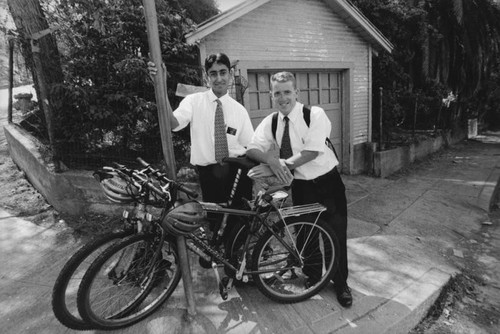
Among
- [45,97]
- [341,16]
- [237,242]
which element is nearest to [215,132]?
[237,242]

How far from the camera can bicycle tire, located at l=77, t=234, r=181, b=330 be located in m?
2.04

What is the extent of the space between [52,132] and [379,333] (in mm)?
4231

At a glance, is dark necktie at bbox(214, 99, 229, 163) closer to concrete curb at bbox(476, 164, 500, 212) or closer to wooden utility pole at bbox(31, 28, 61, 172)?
wooden utility pole at bbox(31, 28, 61, 172)

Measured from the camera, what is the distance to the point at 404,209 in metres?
5.35

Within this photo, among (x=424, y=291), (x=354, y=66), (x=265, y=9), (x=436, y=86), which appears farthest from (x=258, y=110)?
(x=436, y=86)

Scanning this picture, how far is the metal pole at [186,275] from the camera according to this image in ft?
7.32

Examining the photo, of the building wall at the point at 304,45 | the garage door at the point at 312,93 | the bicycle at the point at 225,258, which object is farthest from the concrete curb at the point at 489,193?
the bicycle at the point at 225,258

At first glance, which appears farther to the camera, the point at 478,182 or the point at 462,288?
the point at 478,182

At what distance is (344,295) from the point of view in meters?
2.60

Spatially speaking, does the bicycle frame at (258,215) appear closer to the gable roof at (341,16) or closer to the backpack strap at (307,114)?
the backpack strap at (307,114)

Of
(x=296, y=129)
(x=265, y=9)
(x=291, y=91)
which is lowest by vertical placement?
(x=296, y=129)

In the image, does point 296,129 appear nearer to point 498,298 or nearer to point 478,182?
point 498,298

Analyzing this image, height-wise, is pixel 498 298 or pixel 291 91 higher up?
pixel 291 91

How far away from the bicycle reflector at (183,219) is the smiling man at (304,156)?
1.72 ft
